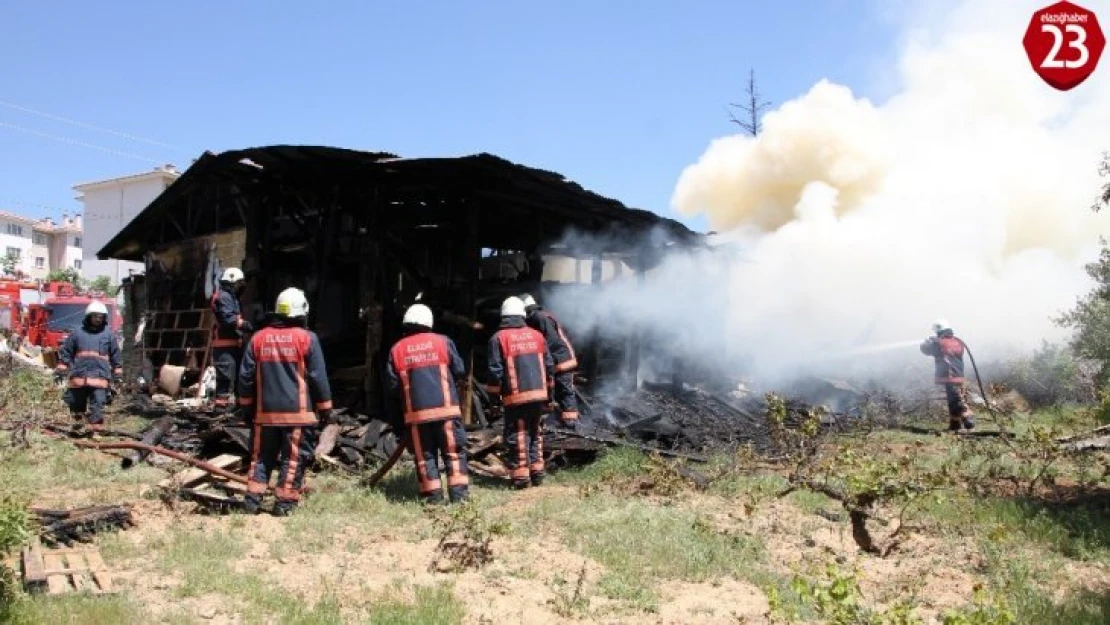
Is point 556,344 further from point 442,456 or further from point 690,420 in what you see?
point 690,420

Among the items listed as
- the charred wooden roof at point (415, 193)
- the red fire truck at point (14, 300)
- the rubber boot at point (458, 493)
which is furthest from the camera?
the red fire truck at point (14, 300)

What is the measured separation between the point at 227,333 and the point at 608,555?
7.22 metres

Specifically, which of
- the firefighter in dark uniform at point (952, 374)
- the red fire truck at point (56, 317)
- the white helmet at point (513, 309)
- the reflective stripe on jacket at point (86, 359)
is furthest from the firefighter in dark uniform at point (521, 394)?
the red fire truck at point (56, 317)

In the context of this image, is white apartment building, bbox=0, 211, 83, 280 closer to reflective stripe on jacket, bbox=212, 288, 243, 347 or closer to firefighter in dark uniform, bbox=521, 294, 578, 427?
reflective stripe on jacket, bbox=212, 288, 243, 347

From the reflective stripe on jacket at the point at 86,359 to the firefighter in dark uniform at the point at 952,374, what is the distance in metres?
12.8

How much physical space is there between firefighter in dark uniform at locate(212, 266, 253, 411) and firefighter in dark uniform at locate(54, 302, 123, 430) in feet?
4.53

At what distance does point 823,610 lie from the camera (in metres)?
2.96

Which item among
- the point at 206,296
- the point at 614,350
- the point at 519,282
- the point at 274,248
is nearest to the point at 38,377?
the point at 206,296

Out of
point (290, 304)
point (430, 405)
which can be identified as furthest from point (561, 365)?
point (290, 304)

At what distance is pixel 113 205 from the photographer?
179 feet

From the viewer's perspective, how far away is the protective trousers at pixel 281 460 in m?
6.35

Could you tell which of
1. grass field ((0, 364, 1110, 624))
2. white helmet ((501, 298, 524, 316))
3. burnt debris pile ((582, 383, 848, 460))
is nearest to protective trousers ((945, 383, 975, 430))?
burnt debris pile ((582, 383, 848, 460))

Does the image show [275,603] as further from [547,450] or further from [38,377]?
[38,377]

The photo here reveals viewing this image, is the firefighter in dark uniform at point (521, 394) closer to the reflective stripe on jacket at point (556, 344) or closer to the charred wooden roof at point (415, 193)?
the reflective stripe on jacket at point (556, 344)
